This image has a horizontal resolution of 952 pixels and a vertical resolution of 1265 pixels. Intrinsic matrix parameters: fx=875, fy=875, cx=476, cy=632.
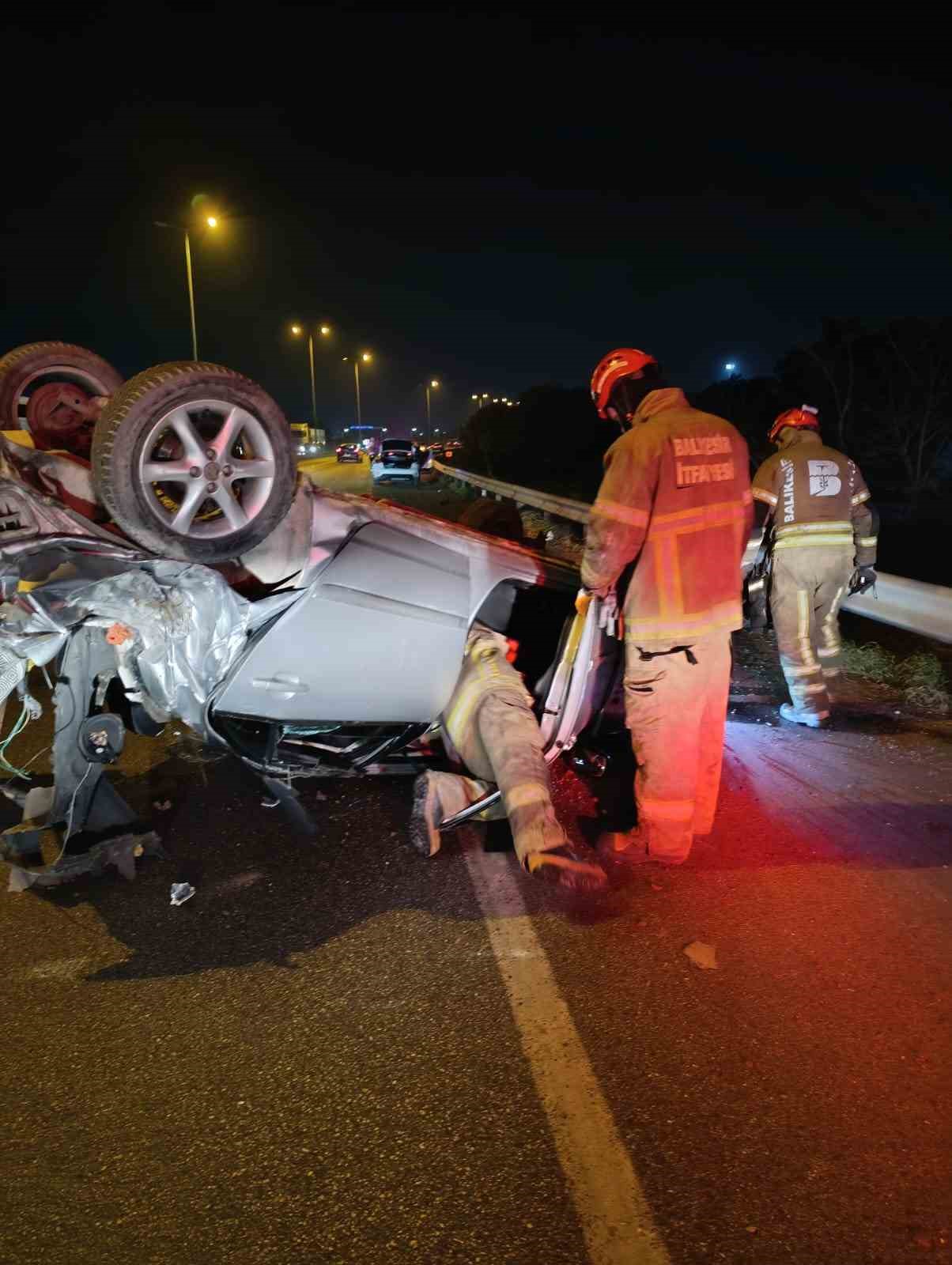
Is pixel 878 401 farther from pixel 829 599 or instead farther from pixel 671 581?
pixel 671 581

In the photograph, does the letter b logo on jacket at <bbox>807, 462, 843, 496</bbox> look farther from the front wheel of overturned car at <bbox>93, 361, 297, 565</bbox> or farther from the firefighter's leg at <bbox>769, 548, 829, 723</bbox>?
the front wheel of overturned car at <bbox>93, 361, 297, 565</bbox>

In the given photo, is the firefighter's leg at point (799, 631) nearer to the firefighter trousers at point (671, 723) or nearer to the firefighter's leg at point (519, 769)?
the firefighter trousers at point (671, 723)

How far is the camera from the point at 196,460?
3.08 meters

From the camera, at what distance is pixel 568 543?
12867mm

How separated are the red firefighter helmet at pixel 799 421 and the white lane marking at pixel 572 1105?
3.82 meters

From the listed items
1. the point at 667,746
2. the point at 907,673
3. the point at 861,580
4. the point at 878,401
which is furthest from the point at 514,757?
the point at 878,401

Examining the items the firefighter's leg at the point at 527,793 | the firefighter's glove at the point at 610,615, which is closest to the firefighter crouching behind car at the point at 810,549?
the firefighter's glove at the point at 610,615

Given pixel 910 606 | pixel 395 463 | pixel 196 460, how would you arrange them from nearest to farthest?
pixel 196 460, pixel 910 606, pixel 395 463

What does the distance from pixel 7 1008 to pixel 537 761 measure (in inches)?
74.8

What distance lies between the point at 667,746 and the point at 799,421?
123 inches

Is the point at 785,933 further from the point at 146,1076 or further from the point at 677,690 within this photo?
the point at 146,1076

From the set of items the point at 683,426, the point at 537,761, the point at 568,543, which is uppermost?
the point at 683,426

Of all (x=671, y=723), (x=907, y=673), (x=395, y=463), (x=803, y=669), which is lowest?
(x=395, y=463)

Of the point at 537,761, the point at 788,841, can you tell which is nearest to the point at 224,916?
the point at 537,761
